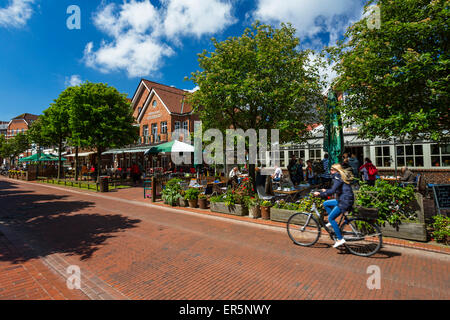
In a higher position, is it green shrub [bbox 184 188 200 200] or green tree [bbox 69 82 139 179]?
green tree [bbox 69 82 139 179]

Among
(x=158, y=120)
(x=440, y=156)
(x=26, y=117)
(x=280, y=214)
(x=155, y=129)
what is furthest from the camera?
(x=26, y=117)

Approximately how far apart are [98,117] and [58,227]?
13.2 metres

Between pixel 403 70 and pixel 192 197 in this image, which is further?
pixel 192 197

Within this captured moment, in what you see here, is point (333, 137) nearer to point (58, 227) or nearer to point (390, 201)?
point (390, 201)

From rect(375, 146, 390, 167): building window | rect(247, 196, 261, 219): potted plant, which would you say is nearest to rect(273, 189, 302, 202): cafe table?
rect(247, 196, 261, 219): potted plant

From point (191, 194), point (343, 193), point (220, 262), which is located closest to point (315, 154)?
point (191, 194)

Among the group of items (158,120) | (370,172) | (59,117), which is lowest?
(370,172)

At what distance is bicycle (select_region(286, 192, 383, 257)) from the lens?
16.1ft

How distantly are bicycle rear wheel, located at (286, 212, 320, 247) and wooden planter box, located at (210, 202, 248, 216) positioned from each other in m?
2.76

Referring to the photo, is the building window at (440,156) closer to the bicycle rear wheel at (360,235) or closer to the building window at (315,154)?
the building window at (315,154)

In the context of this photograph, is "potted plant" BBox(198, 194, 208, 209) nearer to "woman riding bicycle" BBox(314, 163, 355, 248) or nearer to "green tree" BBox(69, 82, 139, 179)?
"woman riding bicycle" BBox(314, 163, 355, 248)

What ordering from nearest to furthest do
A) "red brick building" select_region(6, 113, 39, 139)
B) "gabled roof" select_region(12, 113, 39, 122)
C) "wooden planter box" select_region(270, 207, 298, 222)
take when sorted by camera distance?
1. "wooden planter box" select_region(270, 207, 298, 222)
2. "red brick building" select_region(6, 113, 39, 139)
3. "gabled roof" select_region(12, 113, 39, 122)

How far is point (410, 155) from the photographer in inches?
546
